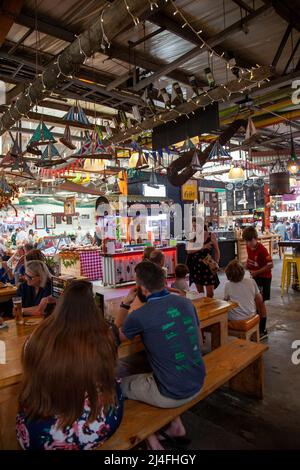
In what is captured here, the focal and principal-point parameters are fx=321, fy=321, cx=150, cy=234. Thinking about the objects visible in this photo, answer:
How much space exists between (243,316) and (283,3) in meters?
3.61

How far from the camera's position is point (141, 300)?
2879 millimetres

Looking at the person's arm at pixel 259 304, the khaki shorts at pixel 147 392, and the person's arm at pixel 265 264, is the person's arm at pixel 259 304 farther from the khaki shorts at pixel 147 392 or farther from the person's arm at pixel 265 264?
the khaki shorts at pixel 147 392

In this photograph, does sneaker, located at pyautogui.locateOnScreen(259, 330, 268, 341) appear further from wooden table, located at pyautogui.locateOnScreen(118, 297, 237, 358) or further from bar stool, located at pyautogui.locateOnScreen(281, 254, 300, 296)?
bar stool, located at pyautogui.locateOnScreen(281, 254, 300, 296)

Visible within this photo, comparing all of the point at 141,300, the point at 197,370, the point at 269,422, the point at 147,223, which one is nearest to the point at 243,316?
the point at 269,422

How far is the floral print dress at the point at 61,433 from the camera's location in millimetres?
1628

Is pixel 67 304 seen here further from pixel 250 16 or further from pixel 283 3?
pixel 283 3

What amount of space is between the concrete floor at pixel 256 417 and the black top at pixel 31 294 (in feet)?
6.38

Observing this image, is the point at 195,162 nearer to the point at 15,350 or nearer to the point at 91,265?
the point at 15,350

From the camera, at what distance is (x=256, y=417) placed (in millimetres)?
2793

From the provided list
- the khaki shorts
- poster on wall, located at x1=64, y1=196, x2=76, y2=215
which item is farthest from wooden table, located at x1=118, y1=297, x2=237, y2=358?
poster on wall, located at x1=64, y1=196, x2=76, y2=215

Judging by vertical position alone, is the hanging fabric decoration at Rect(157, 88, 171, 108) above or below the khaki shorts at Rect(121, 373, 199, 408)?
above

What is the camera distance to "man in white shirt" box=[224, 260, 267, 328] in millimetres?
3781

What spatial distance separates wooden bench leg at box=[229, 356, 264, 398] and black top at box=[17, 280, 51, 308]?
7.36 feet

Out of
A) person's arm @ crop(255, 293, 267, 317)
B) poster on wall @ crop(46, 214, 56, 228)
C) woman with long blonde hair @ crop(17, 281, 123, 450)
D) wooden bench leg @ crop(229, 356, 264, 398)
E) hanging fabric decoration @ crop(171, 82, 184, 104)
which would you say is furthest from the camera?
poster on wall @ crop(46, 214, 56, 228)
